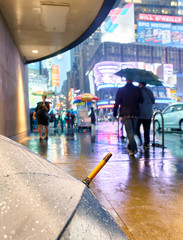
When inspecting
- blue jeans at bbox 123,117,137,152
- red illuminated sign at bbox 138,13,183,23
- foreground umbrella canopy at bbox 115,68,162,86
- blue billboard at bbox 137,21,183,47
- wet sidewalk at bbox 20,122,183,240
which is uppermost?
red illuminated sign at bbox 138,13,183,23

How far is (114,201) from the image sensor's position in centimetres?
268

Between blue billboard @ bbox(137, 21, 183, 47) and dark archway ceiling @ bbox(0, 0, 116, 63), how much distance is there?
78145mm

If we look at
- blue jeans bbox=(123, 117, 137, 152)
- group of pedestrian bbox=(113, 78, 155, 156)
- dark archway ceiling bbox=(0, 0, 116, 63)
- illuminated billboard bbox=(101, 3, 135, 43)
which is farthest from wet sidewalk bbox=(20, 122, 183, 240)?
illuminated billboard bbox=(101, 3, 135, 43)

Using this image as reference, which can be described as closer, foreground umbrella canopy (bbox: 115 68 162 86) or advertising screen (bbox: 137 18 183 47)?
foreground umbrella canopy (bbox: 115 68 162 86)

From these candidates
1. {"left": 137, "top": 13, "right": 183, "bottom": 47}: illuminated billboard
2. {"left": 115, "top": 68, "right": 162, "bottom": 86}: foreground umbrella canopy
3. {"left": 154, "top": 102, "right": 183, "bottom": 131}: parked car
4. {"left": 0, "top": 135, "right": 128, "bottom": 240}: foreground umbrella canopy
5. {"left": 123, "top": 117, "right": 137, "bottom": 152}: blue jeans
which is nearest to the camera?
{"left": 0, "top": 135, "right": 128, "bottom": 240}: foreground umbrella canopy

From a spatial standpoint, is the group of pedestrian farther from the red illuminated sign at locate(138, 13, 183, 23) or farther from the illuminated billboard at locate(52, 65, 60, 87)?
the red illuminated sign at locate(138, 13, 183, 23)

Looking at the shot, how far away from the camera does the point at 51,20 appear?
28.0 feet

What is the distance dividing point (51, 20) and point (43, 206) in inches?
346

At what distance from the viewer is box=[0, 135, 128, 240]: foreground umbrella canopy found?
2.30 feet

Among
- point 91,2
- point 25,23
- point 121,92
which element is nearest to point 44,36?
point 25,23

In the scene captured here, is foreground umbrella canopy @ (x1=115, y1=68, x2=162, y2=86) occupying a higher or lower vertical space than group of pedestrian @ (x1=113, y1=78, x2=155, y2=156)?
higher

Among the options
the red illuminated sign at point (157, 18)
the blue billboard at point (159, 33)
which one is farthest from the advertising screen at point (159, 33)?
the red illuminated sign at point (157, 18)

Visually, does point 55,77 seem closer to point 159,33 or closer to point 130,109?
point 159,33

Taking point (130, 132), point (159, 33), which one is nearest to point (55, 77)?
point (159, 33)
